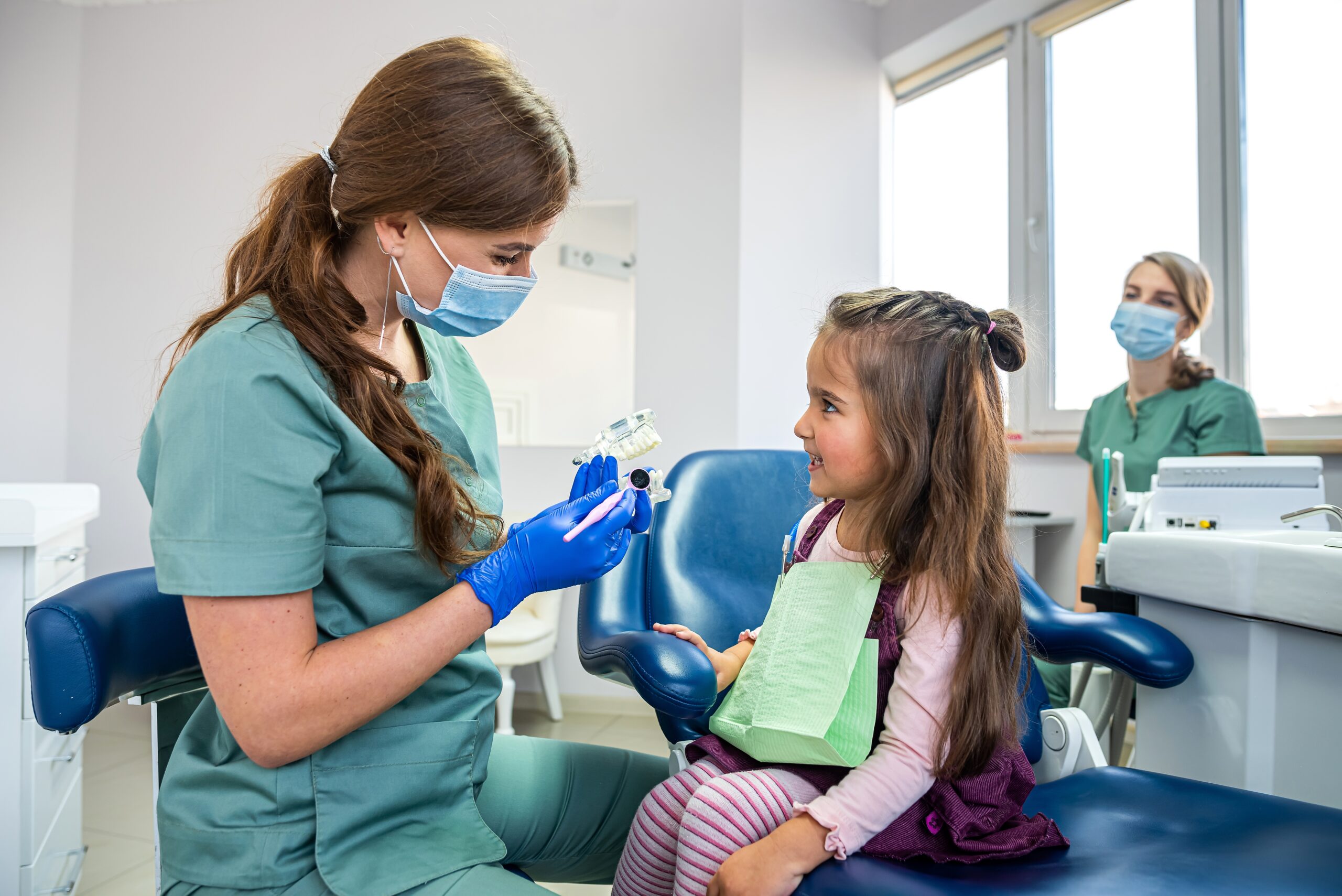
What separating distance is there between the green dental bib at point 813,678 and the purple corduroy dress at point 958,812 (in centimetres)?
2

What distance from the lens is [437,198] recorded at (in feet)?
→ 2.99

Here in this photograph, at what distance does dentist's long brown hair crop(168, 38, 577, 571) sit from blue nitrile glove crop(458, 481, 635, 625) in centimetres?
7

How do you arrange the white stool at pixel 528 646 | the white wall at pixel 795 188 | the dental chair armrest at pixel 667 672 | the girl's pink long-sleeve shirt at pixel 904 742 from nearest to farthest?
the girl's pink long-sleeve shirt at pixel 904 742
the dental chair armrest at pixel 667 672
the white stool at pixel 528 646
the white wall at pixel 795 188

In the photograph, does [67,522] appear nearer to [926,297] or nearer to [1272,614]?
[926,297]

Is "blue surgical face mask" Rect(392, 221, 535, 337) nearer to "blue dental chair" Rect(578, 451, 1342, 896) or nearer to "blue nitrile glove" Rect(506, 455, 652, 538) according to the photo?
"blue nitrile glove" Rect(506, 455, 652, 538)

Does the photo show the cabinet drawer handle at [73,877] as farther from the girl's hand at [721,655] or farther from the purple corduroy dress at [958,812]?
the purple corduroy dress at [958,812]

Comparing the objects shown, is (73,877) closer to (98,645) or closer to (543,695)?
(98,645)

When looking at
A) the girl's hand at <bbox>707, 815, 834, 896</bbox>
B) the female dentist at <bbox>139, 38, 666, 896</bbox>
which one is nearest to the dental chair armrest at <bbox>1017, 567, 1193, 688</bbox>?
the girl's hand at <bbox>707, 815, 834, 896</bbox>

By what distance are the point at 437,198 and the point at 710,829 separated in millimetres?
719

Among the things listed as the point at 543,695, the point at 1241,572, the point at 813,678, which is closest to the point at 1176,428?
the point at 1241,572

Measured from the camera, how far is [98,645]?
2.64ft

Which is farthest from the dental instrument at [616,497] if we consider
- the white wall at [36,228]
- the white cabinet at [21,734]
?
the white wall at [36,228]

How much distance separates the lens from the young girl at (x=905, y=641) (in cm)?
87

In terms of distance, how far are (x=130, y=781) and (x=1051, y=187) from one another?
11.7ft
